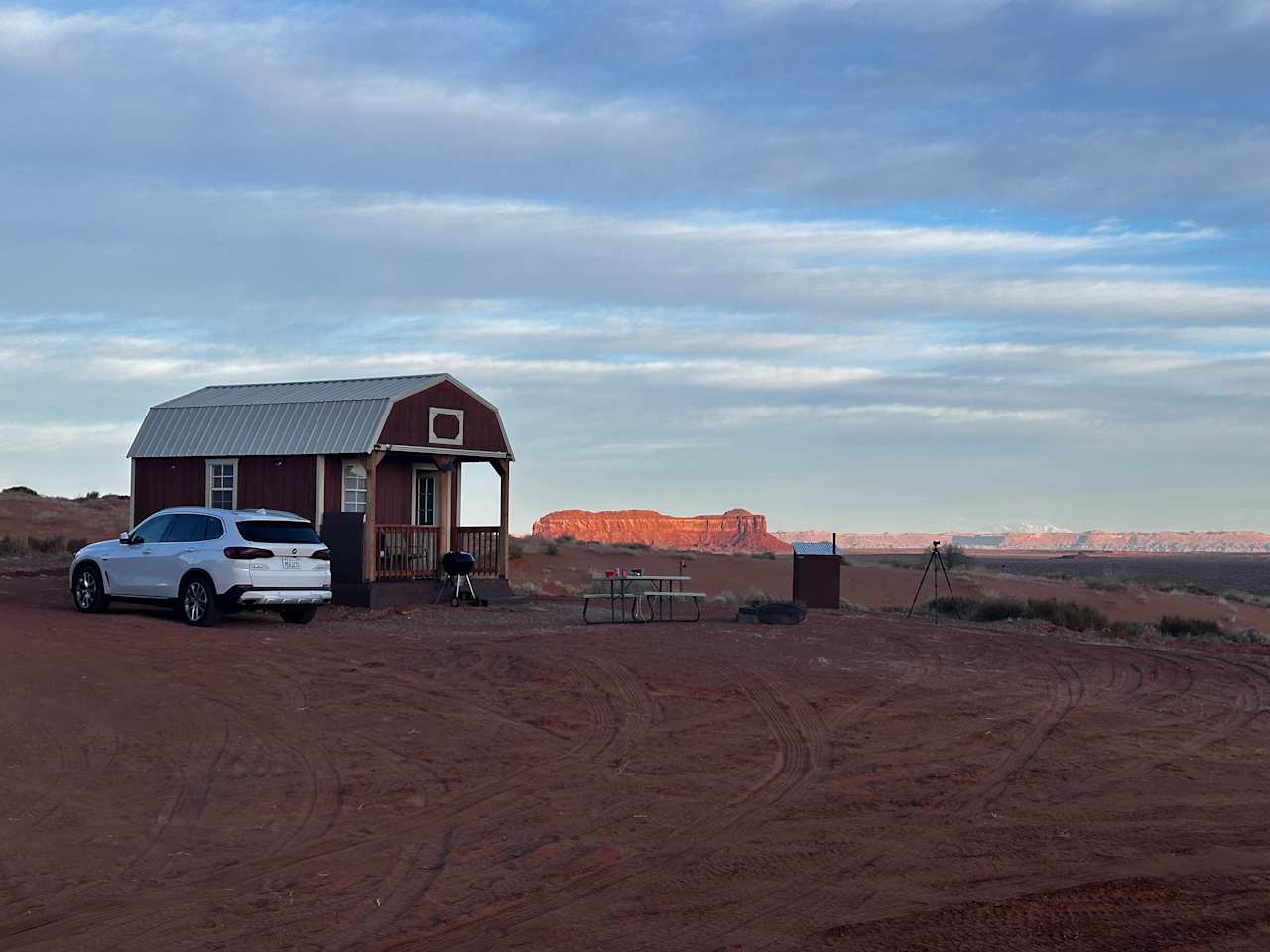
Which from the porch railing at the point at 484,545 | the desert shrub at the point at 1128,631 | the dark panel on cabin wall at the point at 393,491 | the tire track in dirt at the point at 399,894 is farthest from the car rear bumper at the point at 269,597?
the desert shrub at the point at 1128,631

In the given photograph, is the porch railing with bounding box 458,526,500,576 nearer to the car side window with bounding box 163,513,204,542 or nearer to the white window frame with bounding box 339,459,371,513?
the white window frame with bounding box 339,459,371,513

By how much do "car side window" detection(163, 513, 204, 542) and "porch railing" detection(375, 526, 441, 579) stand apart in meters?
4.81

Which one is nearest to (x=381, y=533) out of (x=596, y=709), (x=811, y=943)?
(x=596, y=709)

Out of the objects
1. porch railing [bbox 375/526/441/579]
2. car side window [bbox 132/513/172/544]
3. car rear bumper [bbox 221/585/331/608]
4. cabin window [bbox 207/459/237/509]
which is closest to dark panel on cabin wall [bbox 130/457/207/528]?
cabin window [bbox 207/459/237/509]

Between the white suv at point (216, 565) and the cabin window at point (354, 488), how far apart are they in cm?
491

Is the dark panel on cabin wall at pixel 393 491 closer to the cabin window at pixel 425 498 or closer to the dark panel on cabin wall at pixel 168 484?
the cabin window at pixel 425 498

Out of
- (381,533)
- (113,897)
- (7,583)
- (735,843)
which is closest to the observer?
(113,897)

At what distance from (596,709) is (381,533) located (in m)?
12.4

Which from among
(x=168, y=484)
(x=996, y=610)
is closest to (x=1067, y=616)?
(x=996, y=610)

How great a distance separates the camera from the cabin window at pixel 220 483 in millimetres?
26266

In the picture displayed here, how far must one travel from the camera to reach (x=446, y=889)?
301 inches

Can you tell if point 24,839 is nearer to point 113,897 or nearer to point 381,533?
point 113,897

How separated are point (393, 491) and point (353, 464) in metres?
1.81

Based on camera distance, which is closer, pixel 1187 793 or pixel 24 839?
pixel 24 839
